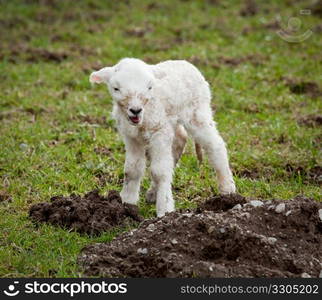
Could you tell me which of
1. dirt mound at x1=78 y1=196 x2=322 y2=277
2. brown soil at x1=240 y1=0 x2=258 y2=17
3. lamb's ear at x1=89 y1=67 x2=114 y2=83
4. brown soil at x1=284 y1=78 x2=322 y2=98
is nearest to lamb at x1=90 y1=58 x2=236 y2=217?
lamb's ear at x1=89 y1=67 x2=114 y2=83

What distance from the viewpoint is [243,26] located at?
50.6 feet

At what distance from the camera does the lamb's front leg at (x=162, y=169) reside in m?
7.02

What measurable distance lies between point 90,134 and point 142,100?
337cm

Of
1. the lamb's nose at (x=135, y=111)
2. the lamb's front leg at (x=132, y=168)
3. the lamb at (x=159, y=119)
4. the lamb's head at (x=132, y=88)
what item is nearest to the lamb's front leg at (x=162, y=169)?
the lamb at (x=159, y=119)

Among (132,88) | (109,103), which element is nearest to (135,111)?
(132,88)

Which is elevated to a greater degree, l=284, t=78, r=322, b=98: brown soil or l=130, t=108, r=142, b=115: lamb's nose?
l=130, t=108, r=142, b=115: lamb's nose

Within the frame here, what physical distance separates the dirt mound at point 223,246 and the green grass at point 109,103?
0.47 meters

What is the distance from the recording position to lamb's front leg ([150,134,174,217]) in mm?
7016

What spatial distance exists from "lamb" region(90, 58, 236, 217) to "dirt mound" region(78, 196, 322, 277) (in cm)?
96

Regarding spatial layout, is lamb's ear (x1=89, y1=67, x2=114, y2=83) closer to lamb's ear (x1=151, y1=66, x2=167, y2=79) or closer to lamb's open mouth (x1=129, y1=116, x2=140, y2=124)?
lamb's ear (x1=151, y1=66, x2=167, y2=79)

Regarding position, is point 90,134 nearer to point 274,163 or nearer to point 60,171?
point 60,171

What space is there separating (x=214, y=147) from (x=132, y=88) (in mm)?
1451

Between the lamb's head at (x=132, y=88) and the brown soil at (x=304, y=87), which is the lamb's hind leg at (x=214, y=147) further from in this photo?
the brown soil at (x=304, y=87)

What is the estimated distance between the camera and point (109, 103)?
441 inches
